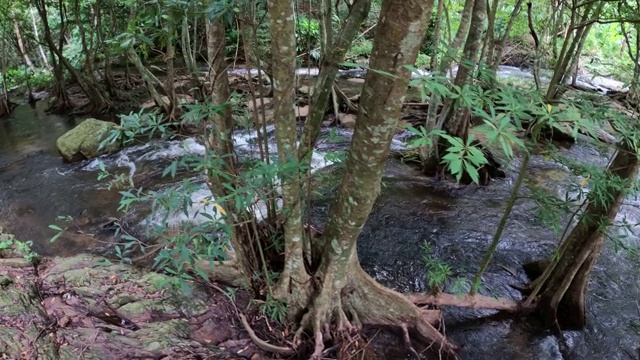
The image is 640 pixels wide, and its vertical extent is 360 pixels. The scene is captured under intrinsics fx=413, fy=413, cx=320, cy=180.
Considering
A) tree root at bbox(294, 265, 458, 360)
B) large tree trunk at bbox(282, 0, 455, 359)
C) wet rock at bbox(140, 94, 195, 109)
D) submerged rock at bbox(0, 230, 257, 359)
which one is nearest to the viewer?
large tree trunk at bbox(282, 0, 455, 359)

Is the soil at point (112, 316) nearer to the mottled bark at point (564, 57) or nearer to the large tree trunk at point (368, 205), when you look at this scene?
the large tree trunk at point (368, 205)

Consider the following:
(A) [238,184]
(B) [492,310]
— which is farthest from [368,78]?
(B) [492,310]

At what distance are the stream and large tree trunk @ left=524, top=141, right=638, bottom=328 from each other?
0.80ft

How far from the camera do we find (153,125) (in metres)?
2.42

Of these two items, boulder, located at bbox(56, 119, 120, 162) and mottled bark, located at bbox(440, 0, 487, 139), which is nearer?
mottled bark, located at bbox(440, 0, 487, 139)

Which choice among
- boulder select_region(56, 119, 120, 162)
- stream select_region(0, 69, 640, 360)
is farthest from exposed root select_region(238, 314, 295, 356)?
boulder select_region(56, 119, 120, 162)

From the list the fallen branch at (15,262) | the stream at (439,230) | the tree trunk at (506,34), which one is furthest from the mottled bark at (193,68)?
the tree trunk at (506,34)

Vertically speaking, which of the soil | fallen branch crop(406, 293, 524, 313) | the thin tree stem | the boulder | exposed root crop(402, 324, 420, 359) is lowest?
the boulder

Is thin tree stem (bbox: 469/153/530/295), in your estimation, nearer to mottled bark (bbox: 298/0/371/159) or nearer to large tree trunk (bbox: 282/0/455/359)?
large tree trunk (bbox: 282/0/455/359)

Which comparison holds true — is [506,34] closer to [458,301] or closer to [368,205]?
[458,301]

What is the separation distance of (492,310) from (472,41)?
13.4 ft

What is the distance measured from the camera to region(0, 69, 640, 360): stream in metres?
3.88

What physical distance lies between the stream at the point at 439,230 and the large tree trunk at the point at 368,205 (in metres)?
0.36

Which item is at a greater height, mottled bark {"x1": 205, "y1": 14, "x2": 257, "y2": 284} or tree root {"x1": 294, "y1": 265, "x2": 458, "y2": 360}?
mottled bark {"x1": 205, "y1": 14, "x2": 257, "y2": 284}
